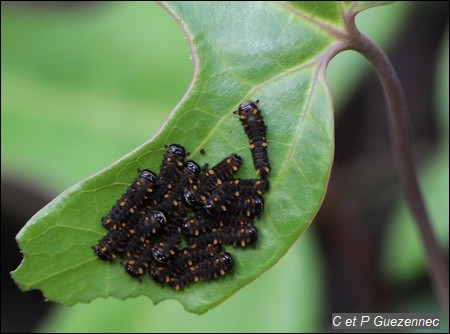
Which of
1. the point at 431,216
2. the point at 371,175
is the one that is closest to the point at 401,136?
the point at 431,216

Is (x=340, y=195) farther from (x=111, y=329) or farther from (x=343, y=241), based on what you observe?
(x=111, y=329)

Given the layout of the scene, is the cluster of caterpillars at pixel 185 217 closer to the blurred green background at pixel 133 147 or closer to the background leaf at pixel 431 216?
the blurred green background at pixel 133 147

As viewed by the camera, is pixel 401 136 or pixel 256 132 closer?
pixel 256 132

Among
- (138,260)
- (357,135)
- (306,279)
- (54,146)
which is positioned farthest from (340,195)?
(138,260)

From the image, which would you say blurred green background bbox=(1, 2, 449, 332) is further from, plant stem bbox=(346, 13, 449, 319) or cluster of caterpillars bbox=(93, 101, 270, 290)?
cluster of caterpillars bbox=(93, 101, 270, 290)

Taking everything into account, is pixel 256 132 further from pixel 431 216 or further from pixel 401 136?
pixel 431 216

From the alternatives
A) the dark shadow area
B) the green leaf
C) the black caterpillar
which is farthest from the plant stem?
the dark shadow area
